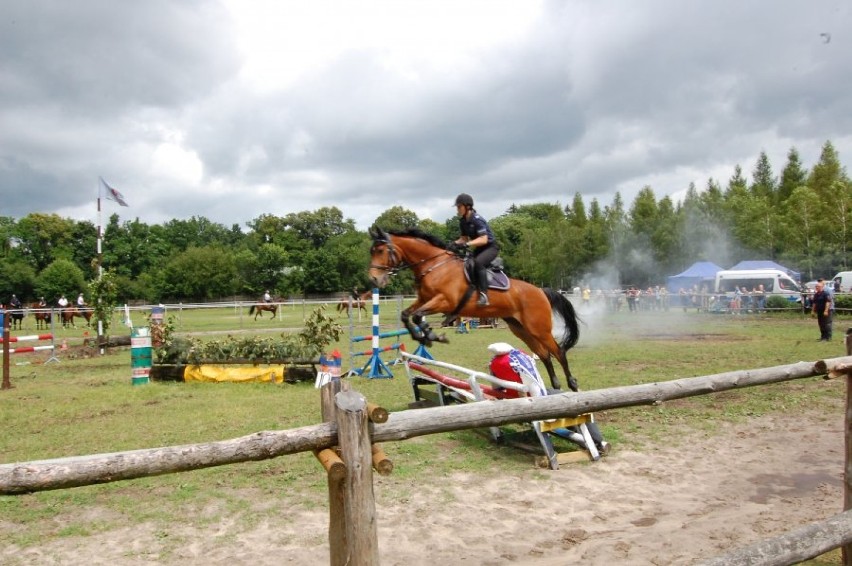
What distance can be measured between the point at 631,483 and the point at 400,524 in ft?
6.83

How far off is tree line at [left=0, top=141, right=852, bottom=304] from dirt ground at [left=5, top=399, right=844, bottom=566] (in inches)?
1068

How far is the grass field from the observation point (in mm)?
4395

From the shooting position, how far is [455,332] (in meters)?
21.9

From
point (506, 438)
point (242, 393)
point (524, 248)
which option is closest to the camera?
point (506, 438)

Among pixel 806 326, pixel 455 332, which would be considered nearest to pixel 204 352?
pixel 455 332

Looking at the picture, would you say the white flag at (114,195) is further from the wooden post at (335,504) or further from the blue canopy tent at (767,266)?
the blue canopy tent at (767,266)

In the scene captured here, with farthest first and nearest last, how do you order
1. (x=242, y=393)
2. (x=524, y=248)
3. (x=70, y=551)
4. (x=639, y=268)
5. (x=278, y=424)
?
(x=524, y=248), (x=639, y=268), (x=242, y=393), (x=278, y=424), (x=70, y=551)

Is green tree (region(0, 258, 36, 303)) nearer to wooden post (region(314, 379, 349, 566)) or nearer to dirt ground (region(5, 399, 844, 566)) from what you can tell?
dirt ground (region(5, 399, 844, 566))

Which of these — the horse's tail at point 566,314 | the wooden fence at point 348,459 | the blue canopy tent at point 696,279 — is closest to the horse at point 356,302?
the horse's tail at point 566,314

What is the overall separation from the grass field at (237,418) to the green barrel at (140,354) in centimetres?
31

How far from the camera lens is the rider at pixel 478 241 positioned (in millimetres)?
7148

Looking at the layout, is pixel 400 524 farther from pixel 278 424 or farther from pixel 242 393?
pixel 242 393

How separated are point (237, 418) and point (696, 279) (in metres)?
33.5

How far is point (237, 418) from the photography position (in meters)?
6.96
